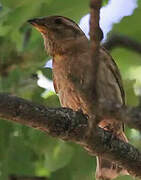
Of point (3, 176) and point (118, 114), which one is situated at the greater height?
point (118, 114)

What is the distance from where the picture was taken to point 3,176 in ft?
16.8

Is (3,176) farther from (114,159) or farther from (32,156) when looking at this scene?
(114,159)

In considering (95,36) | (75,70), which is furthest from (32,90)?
(95,36)

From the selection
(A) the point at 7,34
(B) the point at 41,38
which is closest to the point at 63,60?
(B) the point at 41,38

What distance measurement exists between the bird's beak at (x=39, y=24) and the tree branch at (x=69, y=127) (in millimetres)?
1466

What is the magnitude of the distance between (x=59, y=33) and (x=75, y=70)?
2.78 ft

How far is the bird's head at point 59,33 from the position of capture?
18.7 feet

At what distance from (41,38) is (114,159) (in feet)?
6.57

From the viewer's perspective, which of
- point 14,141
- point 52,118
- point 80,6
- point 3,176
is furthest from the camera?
point 14,141

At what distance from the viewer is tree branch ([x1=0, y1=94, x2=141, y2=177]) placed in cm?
346

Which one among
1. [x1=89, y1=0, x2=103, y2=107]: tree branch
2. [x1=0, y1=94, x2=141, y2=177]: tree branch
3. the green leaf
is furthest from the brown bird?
[x1=89, y1=0, x2=103, y2=107]: tree branch

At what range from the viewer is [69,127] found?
3.78 m

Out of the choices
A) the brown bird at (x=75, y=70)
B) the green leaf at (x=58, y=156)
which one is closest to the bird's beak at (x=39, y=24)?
the brown bird at (x=75, y=70)

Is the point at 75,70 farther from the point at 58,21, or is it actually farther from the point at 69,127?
the point at 69,127
